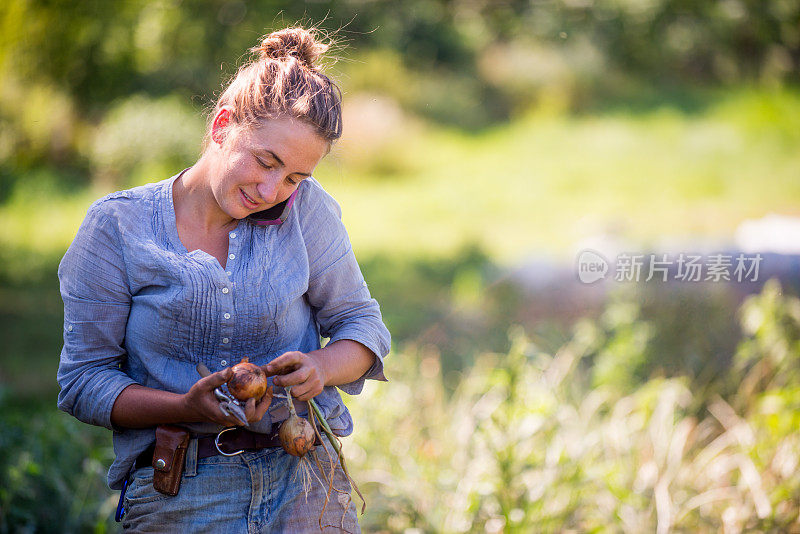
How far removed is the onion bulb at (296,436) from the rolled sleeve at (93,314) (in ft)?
1.19

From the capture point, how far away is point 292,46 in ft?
5.60

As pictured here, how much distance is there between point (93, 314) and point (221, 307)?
0.89 feet

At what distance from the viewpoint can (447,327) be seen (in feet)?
16.4

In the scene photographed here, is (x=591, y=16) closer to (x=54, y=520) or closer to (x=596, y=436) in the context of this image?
(x=596, y=436)

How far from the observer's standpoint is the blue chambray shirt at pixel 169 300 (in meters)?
1.60

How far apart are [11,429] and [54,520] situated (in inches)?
25.0

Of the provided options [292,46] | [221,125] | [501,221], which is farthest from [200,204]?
[501,221]

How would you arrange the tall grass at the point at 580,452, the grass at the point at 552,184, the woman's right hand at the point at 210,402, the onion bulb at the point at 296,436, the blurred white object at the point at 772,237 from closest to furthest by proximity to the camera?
the woman's right hand at the point at 210,402 → the onion bulb at the point at 296,436 → the tall grass at the point at 580,452 → the blurred white object at the point at 772,237 → the grass at the point at 552,184
